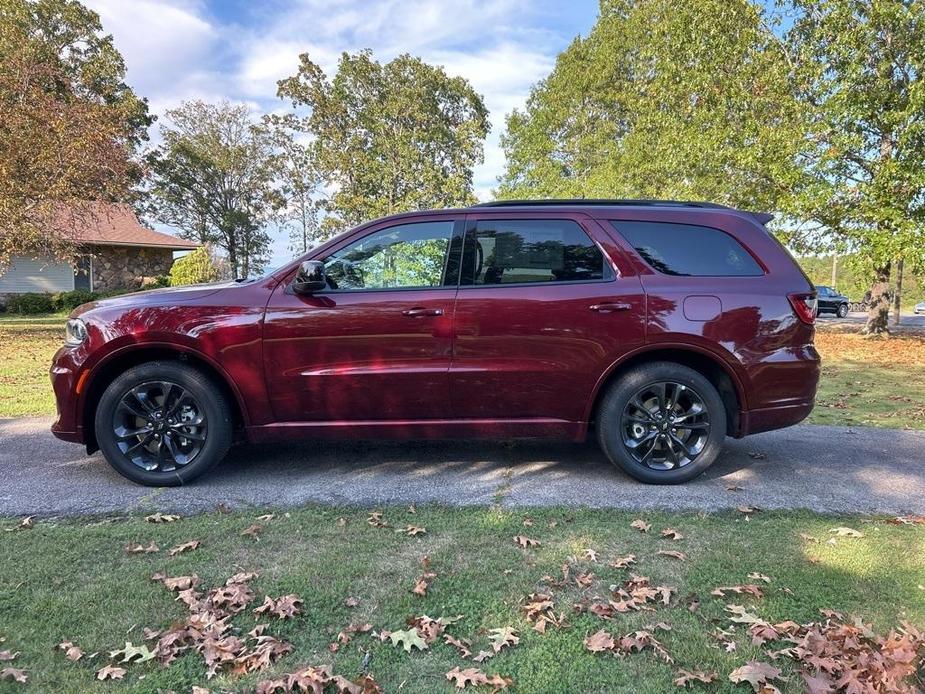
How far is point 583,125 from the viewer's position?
20.4m

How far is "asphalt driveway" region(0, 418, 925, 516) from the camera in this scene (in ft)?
12.2

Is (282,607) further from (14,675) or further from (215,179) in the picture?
(215,179)

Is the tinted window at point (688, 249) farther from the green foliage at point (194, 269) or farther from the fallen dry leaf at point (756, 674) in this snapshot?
the green foliage at point (194, 269)

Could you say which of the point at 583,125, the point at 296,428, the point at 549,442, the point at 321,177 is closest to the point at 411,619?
the point at 296,428

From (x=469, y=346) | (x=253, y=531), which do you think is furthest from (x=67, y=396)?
(x=469, y=346)

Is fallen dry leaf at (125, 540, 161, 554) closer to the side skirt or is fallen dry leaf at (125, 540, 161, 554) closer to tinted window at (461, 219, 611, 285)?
the side skirt

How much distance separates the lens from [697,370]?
4.13 meters

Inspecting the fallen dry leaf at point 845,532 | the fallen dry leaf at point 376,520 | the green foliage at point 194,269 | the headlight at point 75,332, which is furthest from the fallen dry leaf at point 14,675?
the green foliage at point 194,269

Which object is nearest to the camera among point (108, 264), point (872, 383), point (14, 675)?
point (14, 675)

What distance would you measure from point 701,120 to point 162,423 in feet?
43.9

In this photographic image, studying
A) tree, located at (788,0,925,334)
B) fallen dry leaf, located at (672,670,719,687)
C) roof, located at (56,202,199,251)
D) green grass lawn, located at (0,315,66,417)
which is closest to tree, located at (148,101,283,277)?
roof, located at (56,202,199,251)

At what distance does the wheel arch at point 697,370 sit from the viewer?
13.0ft

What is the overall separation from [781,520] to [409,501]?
7.15 feet

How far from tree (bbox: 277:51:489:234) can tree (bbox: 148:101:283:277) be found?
37.8 feet
